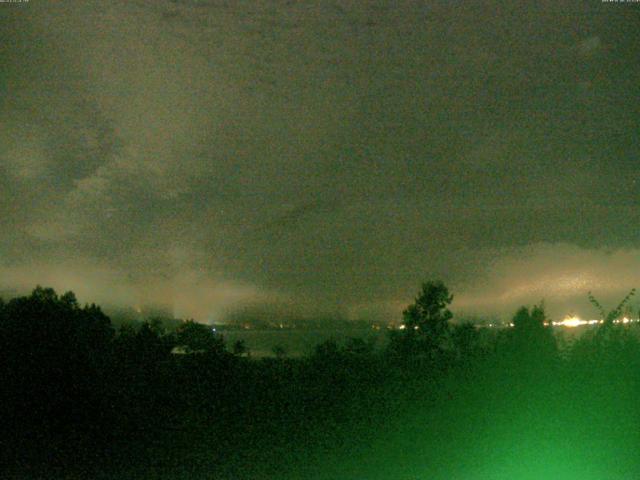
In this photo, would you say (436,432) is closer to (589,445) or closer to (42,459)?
(589,445)

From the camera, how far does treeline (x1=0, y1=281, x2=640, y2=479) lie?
403 inches

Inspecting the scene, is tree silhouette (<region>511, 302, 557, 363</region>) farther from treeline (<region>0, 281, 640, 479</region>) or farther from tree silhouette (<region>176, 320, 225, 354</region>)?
tree silhouette (<region>176, 320, 225, 354</region>)

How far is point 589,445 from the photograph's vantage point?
1002cm

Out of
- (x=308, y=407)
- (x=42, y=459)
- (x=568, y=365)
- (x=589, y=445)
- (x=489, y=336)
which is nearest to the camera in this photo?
(x=589, y=445)

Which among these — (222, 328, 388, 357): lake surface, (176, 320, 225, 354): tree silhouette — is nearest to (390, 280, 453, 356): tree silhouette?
(222, 328, 388, 357): lake surface

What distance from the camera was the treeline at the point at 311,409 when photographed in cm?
1023

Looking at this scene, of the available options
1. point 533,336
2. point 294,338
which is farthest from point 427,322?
point 294,338

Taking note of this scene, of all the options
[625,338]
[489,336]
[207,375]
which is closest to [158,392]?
[207,375]

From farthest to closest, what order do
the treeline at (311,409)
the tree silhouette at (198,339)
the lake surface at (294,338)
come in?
the lake surface at (294,338), the tree silhouette at (198,339), the treeline at (311,409)

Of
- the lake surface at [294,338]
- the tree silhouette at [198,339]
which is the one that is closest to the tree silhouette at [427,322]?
the lake surface at [294,338]

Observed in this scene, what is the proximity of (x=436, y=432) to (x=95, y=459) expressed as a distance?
5.88m

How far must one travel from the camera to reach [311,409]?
13367 millimetres


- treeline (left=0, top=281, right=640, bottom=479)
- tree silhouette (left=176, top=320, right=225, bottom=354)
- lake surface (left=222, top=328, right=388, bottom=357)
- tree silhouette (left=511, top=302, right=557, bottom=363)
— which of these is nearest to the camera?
treeline (left=0, top=281, right=640, bottom=479)

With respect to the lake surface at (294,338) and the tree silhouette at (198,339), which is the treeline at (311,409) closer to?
the tree silhouette at (198,339)
